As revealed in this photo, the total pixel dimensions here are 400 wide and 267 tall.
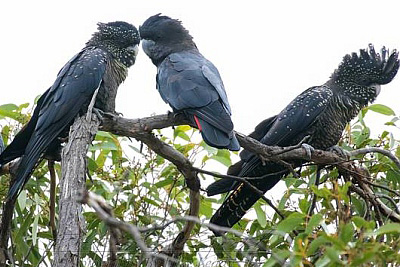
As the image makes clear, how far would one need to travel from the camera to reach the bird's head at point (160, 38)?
448 centimetres

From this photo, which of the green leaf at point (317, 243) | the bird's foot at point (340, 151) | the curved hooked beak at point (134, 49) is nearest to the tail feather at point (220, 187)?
the bird's foot at point (340, 151)

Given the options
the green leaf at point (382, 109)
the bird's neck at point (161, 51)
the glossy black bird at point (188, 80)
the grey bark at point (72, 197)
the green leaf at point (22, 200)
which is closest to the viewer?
the grey bark at point (72, 197)

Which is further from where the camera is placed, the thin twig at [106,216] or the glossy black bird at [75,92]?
the glossy black bird at [75,92]

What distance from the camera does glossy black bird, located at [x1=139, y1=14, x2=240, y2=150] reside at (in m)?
3.57

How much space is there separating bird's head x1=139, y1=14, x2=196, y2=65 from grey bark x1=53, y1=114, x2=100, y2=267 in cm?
134

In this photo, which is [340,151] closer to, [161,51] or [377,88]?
[377,88]

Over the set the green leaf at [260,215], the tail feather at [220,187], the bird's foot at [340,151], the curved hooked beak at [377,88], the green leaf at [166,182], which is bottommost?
the green leaf at [260,215]

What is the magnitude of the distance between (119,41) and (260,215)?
1.33 m

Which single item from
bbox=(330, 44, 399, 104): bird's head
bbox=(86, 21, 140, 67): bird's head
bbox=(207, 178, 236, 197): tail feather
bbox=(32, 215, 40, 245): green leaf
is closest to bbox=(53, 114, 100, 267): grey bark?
bbox=(32, 215, 40, 245): green leaf

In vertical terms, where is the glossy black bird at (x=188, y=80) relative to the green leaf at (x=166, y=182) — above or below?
above

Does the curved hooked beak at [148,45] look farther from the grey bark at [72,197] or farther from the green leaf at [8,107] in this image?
the grey bark at [72,197]

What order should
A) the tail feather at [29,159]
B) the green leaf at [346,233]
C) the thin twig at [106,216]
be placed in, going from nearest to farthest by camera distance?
the thin twig at [106,216] → the green leaf at [346,233] → the tail feather at [29,159]

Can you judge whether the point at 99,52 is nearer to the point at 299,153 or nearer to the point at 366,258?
the point at 299,153

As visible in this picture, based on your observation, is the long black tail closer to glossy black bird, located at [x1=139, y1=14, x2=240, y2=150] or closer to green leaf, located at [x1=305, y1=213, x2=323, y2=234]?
glossy black bird, located at [x1=139, y1=14, x2=240, y2=150]
